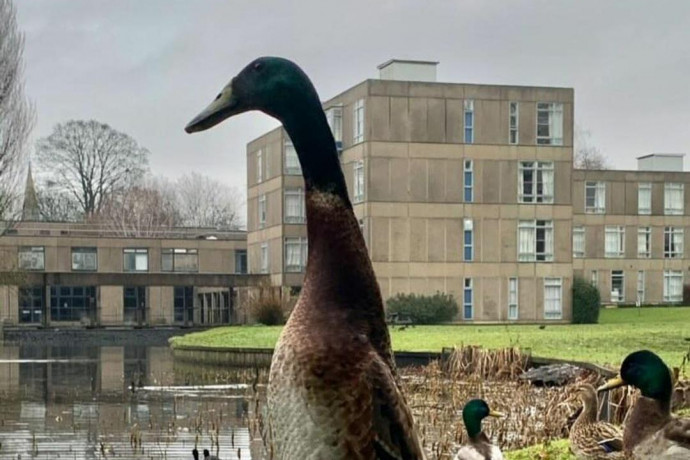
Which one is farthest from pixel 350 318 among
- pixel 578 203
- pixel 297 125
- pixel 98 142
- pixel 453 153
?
pixel 98 142

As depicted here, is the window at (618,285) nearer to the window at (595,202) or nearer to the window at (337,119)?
the window at (595,202)

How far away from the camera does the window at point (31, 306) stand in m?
58.3

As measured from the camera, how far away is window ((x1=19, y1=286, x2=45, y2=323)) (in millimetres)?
58281

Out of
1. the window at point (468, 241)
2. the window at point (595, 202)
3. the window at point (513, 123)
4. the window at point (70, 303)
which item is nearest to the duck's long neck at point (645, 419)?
the window at point (468, 241)

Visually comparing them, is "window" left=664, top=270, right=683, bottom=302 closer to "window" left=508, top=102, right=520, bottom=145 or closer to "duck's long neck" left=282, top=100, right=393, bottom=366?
"window" left=508, top=102, right=520, bottom=145

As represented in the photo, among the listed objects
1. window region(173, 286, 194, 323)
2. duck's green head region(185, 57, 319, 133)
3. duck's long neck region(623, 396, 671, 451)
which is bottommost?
window region(173, 286, 194, 323)

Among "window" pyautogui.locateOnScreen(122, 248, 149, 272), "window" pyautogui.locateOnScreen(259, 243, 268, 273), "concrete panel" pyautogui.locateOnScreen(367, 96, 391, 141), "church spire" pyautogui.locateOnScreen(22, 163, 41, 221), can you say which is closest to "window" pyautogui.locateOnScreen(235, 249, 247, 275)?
"window" pyautogui.locateOnScreen(122, 248, 149, 272)

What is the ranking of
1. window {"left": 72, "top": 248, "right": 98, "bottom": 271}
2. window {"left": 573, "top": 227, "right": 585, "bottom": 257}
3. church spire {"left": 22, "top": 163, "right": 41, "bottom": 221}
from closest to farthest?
window {"left": 72, "top": 248, "right": 98, "bottom": 271}, window {"left": 573, "top": 227, "right": 585, "bottom": 257}, church spire {"left": 22, "top": 163, "right": 41, "bottom": 221}

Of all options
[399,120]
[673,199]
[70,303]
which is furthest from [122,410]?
[673,199]

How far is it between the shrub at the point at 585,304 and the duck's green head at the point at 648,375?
132ft

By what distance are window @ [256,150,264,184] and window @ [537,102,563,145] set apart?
1525 centimetres

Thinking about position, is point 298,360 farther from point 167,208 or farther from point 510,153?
point 167,208

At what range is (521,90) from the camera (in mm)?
46969

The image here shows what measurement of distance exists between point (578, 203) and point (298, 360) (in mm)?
65085
